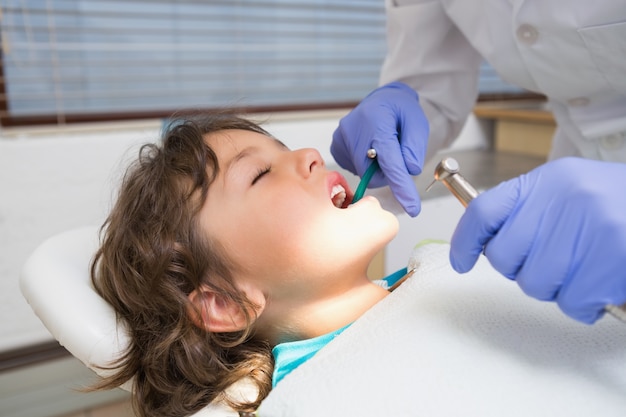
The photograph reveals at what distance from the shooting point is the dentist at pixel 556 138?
2.19ft

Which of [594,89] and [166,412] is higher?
[594,89]

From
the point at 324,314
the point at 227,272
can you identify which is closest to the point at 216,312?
the point at 227,272

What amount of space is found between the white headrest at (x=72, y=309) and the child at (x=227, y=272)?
3 centimetres

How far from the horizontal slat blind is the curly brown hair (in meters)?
1.14

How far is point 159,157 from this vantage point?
3.58 feet

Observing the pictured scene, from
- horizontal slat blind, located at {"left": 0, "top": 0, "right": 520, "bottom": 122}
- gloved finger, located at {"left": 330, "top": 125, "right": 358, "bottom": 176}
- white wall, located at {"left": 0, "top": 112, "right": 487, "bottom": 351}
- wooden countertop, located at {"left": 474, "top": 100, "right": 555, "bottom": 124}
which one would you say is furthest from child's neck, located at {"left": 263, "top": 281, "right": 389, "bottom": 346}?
wooden countertop, located at {"left": 474, "top": 100, "right": 555, "bottom": 124}

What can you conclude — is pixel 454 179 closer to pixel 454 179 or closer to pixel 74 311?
pixel 454 179

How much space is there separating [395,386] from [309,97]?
1.93 m

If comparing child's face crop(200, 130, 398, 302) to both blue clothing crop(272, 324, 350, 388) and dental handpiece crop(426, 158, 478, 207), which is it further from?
dental handpiece crop(426, 158, 478, 207)

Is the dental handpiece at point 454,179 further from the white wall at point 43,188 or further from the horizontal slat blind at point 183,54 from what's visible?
the horizontal slat blind at point 183,54

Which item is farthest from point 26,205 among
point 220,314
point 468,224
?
point 468,224

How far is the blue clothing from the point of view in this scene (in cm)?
88

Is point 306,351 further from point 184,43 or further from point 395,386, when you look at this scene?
point 184,43

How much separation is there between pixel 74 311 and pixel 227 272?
0.82 feet
